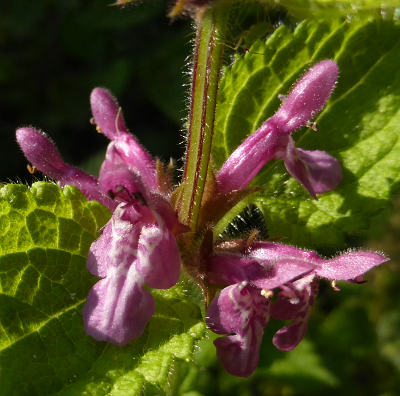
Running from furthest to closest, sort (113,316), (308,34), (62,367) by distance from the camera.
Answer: (308,34)
(62,367)
(113,316)

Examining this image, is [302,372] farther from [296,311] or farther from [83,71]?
[83,71]

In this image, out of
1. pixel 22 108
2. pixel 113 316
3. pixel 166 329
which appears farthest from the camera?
pixel 22 108

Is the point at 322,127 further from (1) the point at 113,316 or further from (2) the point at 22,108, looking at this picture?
(2) the point at 22,108

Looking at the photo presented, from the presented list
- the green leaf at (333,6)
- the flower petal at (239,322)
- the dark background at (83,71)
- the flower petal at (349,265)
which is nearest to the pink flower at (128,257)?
the flower petal at (239,322)

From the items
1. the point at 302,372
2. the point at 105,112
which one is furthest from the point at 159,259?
the point at 302,372

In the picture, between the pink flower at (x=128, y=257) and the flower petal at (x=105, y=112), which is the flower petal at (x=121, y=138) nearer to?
Answer: the flower petal at (x=105, y=112)

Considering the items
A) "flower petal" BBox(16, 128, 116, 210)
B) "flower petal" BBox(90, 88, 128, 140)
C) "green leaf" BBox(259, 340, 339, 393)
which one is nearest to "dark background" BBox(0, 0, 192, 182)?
"green leaf" BBox(259, 340, 339, 393)

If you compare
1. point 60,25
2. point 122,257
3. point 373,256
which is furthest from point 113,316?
point 60,25

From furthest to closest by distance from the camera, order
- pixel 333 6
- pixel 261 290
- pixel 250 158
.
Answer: pixel 250 158 < pixel 261 290 < pixel 333 6
